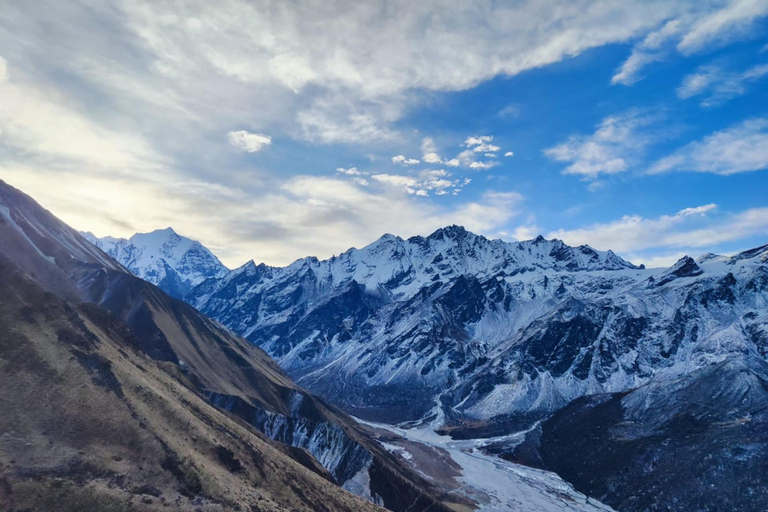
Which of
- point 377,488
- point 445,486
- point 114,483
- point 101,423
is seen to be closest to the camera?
point 114,483

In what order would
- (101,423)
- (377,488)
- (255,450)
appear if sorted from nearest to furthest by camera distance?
(101,423)
(255,450)
(377,488)

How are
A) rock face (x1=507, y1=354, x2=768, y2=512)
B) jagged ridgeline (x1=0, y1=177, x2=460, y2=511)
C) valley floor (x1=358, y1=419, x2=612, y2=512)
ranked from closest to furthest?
jagged ridgeline (x1=0, y1=177, x2=460, y2=511), rock face (x1=507, y1=354, x2=768, y2=512), valley floor (x1=358, y1=419, x2=612, y2=512)

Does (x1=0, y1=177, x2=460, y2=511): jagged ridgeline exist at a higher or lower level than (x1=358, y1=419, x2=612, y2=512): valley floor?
higher

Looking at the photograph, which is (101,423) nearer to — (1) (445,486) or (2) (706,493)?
(1) (445,486)

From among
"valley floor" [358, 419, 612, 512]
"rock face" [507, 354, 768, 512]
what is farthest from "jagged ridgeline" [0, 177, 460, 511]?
"rock face" [507, 354, 768, 512]

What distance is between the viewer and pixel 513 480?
606 ft

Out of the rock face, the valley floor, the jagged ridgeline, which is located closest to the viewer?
the jagged ridgeline

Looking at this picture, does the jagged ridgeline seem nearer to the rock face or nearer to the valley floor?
the valley floor

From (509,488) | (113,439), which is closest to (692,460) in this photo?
(509,488)

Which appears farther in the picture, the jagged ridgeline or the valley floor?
the valley floor

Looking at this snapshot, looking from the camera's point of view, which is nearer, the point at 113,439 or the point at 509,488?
the point at 113,439

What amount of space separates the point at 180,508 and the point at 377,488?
247ft

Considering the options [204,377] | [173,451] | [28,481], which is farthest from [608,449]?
[28,481]

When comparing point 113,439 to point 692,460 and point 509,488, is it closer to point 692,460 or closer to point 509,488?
point 509,488
